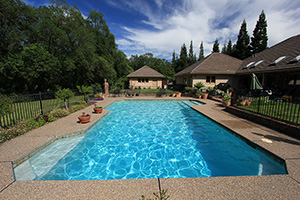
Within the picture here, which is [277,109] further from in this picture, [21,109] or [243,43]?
[243,43]

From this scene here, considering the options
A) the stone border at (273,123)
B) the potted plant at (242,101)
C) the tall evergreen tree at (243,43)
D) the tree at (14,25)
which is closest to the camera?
the stone border at (273,123)

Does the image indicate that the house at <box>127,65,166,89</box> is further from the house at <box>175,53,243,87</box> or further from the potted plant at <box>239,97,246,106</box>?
the potted plant at <box>239,97,246,106</box>

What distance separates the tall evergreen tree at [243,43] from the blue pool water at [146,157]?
39.8 m

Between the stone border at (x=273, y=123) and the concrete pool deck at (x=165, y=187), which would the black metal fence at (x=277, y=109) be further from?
the concrete pool deck at (x=165, y=187)

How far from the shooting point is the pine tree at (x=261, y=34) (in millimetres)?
35047

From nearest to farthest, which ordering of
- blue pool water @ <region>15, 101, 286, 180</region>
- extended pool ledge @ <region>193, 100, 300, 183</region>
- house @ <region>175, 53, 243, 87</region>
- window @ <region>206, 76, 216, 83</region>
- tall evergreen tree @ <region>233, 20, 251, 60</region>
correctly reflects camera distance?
extended pool ledge @ <region>193, 100, 300, 183</region>
blue pool water @ <region>15, 101, 286, 180</region>
house @ <region>175, 53, 243, 87</region>
window @ <region>206, 76, 216, 83</region>
tall evergreen tree @ <region>233, 20, 251, 60</region>

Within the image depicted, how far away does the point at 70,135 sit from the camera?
245 inches

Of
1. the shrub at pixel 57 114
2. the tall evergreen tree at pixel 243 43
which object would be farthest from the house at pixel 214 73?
the tall evergreen tree at pixel 243 43

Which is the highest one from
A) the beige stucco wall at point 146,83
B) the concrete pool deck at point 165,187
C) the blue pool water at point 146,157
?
the beige stucco wall at point 146,83

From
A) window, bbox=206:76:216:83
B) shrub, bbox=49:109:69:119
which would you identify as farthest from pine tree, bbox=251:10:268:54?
shrub, bbox=49:109:69:119

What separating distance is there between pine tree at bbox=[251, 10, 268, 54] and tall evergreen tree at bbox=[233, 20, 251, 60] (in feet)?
5.45

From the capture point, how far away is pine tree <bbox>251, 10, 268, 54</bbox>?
35.0 m

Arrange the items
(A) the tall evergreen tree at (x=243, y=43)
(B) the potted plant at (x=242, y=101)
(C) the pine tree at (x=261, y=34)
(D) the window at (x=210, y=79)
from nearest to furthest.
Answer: (B) the potted plant at (x=242, y=101) → (D) the window at (x=210, y=79) → (C) the pine tree at (x=261, y=34) → (A) the tall evergreen tree at (x=243, y=43)

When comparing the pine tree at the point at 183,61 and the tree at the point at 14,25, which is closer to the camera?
the tree at the point at 14,25
